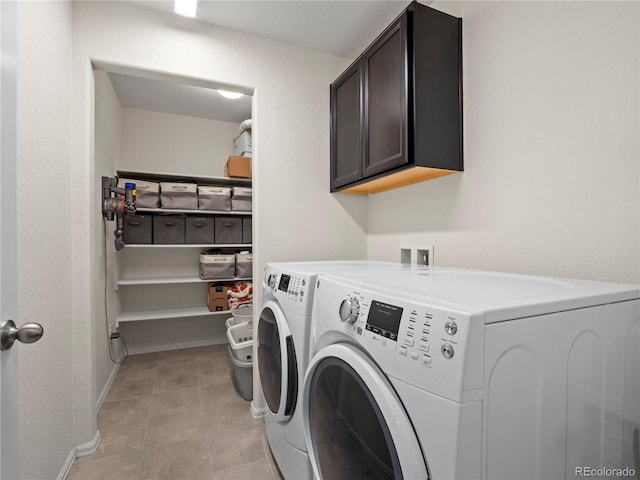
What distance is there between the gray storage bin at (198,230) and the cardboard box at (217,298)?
47 cm

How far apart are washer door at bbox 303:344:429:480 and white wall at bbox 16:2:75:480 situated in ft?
3.42

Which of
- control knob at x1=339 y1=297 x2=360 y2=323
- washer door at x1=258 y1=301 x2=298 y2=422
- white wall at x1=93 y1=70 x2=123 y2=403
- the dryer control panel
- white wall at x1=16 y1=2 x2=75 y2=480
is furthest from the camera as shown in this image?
white wall at x1=93 y1=70 x2=123 y2=403

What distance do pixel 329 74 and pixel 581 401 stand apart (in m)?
2.25

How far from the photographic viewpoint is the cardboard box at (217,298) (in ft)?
10.0

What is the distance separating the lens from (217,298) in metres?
3.06

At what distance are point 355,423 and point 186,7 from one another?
211 cm

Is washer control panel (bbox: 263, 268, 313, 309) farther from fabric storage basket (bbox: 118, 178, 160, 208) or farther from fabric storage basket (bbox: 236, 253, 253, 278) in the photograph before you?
fabric storage basket (bbox: 118, 178, 160, 208)

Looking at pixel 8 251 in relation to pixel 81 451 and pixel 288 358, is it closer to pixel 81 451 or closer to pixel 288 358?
pixel 288 358

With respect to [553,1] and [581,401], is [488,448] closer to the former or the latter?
[581,401]

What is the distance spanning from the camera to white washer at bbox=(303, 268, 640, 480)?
56 cm

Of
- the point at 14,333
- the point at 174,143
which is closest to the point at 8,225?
the point at 14,333

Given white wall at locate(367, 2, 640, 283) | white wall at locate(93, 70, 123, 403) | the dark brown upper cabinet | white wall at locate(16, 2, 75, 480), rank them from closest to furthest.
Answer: white wall at locate(367, 2, 640, 283), white wall at locate(16, 2, 75, 480), the dark brown upper cabinet, white wall at locate(93, 70, 123, 403)

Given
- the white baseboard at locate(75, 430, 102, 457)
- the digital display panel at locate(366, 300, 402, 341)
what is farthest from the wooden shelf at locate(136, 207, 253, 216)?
the digital display panel at locate(366, 300, 402, 341)

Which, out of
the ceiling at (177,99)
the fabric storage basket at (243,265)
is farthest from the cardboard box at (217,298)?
the ceiling at (177,99)
